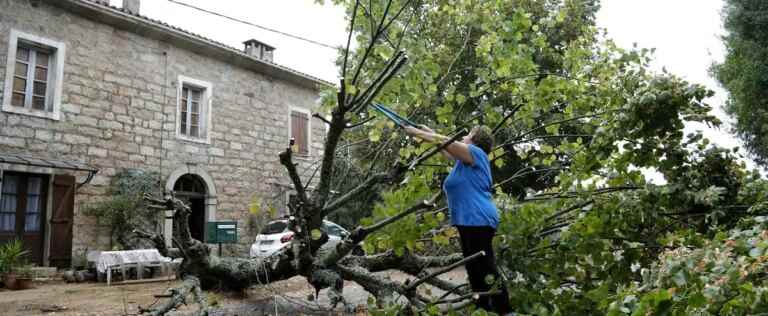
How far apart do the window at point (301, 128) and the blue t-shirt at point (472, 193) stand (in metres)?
11.9

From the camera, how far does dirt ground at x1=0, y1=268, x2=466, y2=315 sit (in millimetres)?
5203

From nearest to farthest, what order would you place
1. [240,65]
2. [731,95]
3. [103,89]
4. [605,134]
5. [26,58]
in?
[605,134] < [26,58] < [103,89] < [240,65] < [731,95]

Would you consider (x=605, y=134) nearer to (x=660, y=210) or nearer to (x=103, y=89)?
(x=660, y=210)

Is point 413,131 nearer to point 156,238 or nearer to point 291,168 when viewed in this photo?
point 291,168

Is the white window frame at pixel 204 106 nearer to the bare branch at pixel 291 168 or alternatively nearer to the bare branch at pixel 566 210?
the bare branch at pixel 291 168

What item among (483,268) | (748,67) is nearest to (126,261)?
(483,268)

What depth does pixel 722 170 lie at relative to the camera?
3742 millimetres

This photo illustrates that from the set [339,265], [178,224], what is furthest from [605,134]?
[178,224]

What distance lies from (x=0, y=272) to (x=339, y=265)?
683 cm

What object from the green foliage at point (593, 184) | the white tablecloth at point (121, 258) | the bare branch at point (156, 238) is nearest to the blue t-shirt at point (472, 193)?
the green foliage at point (593, 184)

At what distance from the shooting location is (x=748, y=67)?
542 inches

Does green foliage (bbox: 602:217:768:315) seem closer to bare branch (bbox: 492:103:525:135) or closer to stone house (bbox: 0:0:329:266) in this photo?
bare branch (bbox: 492:103:525:135)

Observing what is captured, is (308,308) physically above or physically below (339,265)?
below

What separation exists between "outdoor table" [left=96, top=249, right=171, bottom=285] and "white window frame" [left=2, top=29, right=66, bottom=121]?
297cm
